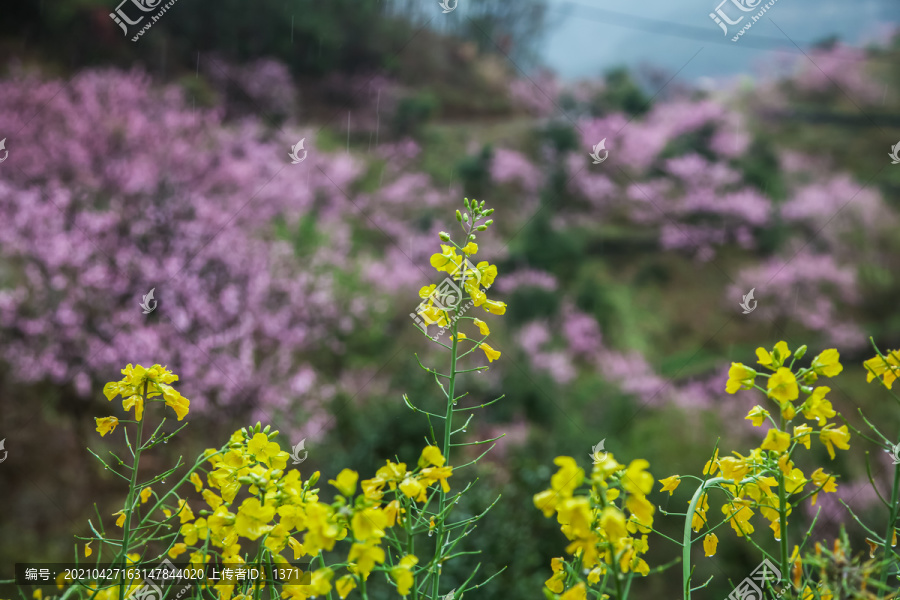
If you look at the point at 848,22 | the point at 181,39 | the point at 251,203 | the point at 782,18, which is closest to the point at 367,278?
the point at 251,203

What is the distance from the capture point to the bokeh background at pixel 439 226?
6.50 feet

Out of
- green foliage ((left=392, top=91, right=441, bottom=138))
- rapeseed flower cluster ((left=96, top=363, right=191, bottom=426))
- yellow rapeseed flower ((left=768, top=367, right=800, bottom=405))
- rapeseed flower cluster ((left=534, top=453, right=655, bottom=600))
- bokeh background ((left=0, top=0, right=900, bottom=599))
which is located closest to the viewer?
rapeseed flower cluster ((left=534, top=453, right=655, bottom=600))

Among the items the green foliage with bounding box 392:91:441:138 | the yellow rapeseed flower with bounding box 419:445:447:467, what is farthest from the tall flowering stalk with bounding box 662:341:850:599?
the green foliage with bounding box 392:91:441:138

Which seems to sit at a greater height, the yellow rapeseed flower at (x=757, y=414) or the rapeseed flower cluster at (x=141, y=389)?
the rapeseed flower cluster at (x=141, y=389)

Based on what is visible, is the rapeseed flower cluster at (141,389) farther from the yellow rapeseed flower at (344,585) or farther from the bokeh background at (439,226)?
the bokeh background at (439,226)

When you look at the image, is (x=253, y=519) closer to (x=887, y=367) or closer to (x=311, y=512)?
(x=311, y=512)

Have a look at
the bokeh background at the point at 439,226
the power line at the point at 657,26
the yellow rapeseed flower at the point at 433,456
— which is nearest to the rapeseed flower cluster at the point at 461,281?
the yellow rapeseed flower at the point at 433,456

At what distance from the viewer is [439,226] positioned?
111 inches

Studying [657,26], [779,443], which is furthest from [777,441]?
[657,26]

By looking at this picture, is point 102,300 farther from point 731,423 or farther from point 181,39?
point 731,423

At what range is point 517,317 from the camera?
8.82 feet

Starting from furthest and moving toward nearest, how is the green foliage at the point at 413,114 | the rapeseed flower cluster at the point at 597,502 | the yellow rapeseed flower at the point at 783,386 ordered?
1. the green foliage at the point at 413,114
2. the yellow rapeseed flower at the point at 783,386
3. the rapeseed flower cluster at the point at 597,502

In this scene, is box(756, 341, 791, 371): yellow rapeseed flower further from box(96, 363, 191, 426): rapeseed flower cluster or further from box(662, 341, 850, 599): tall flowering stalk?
box(96, 363, 191, 426): rapeseed flower cluster

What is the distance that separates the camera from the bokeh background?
1.98 meters
